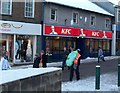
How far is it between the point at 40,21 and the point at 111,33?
16.0 meters

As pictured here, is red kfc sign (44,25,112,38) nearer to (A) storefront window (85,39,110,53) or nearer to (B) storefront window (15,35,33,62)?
(A) storefront window (85,39,110,53)

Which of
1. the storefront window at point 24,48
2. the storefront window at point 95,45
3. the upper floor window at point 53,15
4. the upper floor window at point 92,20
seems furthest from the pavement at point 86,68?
the upper floor window at point 92,20

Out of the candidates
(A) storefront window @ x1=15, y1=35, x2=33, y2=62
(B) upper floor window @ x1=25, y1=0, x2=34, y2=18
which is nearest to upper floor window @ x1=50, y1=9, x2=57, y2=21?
(B) upper floor window @ x1=25, y1=0, x2=34, y2=18

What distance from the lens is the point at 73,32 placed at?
3603 centimetres

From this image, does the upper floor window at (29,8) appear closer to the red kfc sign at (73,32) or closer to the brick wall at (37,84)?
the red kfc sign at (73,32)

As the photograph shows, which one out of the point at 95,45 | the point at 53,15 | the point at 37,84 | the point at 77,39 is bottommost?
the point at 37,84

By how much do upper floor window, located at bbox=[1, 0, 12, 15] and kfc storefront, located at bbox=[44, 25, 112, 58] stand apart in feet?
14.6

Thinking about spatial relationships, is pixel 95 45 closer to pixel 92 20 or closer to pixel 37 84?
pixel 92 20

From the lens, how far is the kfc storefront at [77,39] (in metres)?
32.9

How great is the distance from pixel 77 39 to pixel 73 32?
260 centimetres

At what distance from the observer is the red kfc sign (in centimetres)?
3217

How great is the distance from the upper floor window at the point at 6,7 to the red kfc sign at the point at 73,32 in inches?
177

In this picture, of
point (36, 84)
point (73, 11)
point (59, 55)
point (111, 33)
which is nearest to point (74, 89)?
point (36, 84)

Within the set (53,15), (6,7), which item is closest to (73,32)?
(53,15)
